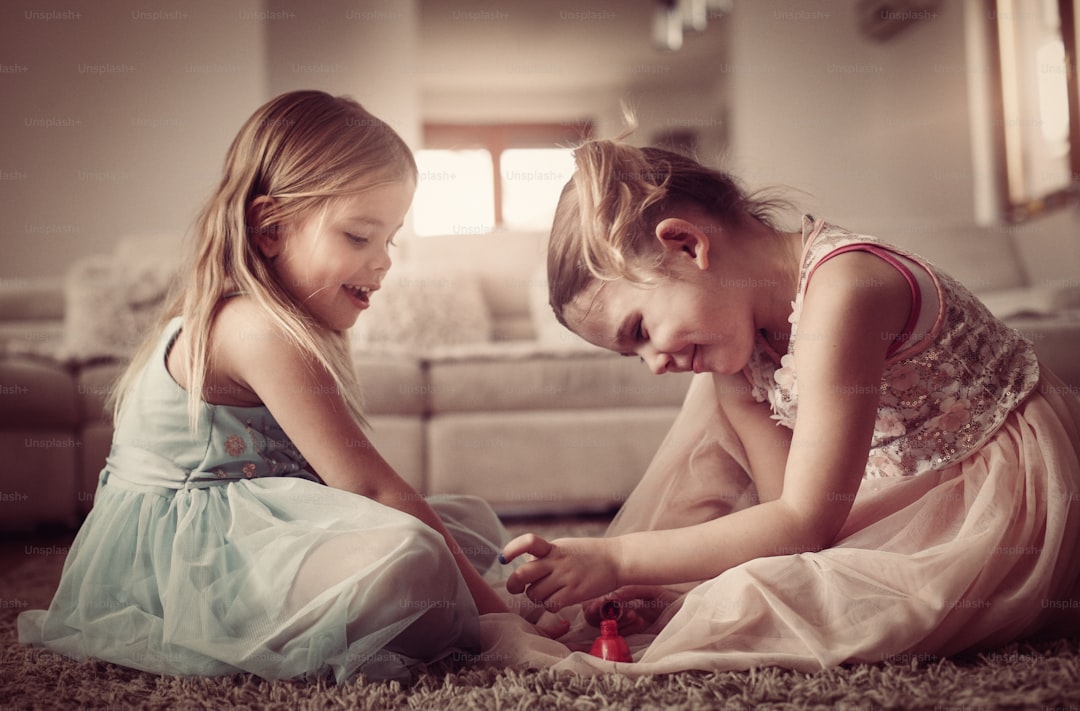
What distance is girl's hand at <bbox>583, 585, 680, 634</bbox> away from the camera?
94 centimetres

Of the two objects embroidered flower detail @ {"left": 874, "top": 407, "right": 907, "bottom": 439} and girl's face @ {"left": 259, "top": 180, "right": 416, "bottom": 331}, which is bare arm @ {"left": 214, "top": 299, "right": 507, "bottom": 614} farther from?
embroidered flower detail @ {"left": 874, "top": 407, "right": 907, "bottom": 439}

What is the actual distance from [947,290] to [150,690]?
34.4 inches

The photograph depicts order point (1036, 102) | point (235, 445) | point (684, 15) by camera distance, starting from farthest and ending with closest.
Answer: point (684, 15) → point (1036, 102) → point (235, 445)

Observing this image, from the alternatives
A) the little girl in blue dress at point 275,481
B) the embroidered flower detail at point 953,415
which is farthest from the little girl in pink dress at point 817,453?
the little girl in blue dress at point 275,481

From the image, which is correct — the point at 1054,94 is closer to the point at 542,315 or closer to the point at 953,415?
the point at 542,315

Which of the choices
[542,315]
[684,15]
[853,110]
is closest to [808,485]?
[542,315]

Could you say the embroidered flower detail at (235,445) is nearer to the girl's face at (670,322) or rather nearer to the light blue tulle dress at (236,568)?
the light blue tulle dress at (236,568)

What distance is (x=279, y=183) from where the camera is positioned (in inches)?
40.4

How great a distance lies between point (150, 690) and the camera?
80 centimetres

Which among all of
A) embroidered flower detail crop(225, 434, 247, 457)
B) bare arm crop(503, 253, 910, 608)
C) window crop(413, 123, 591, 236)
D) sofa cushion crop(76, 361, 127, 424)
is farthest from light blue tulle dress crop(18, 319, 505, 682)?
window crop(413, 123, 591, 236)

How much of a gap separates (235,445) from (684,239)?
54cm

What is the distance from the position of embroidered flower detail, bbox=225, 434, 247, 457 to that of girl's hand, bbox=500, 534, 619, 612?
0.35 meters

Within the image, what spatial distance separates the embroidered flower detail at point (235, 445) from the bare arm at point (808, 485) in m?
0.35

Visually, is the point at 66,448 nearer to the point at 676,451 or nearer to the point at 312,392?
the point at 312,392
